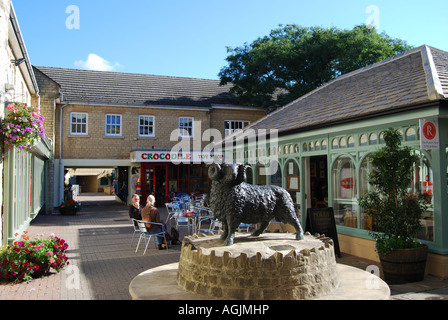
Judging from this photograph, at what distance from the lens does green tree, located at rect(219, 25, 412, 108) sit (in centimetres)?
2150

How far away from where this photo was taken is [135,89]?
23.5 m

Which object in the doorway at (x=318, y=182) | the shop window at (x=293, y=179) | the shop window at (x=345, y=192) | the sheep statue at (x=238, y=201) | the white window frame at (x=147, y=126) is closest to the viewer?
the sheep statue at (x=238, y=201)

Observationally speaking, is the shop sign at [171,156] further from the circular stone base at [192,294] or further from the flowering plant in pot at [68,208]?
the circular stone base at [192,294]

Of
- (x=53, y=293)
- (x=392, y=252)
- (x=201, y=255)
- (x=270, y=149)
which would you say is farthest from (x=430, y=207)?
(x=53, y=293)

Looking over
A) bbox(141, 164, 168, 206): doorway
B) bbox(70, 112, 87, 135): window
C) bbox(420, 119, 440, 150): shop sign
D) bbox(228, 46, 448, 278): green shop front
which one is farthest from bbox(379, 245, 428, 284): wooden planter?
bbox(70, 112, 87, 135): window

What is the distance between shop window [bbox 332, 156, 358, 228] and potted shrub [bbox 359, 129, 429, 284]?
2.04 meters

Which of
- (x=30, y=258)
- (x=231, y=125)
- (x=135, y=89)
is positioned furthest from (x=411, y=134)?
(x=135, y=89)

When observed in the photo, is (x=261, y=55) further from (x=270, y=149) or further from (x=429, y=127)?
(x=429, y=127)

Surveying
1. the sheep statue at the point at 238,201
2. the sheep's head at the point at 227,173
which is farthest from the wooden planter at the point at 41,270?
the sheep's head at the point at 227,173

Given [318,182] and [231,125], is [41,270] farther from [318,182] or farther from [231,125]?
[231,125]

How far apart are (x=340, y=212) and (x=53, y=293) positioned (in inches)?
264

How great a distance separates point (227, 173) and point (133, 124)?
728 inches

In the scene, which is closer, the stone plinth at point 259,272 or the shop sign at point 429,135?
the stone plinth at point 259,272

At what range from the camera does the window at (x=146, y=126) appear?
22.2 metres
